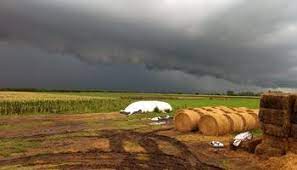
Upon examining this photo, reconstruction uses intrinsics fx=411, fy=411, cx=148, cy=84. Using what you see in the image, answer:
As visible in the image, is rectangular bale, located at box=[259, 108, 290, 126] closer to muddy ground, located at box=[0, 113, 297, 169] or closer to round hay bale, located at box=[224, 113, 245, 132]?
muddy ground, located at box=[0, 113, 297, 169]

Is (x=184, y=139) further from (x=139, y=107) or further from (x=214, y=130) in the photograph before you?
(x=139, y=107)

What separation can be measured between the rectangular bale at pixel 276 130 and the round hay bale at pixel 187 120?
797 cm

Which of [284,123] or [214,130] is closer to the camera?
[284,123]

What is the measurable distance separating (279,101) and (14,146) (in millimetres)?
12495

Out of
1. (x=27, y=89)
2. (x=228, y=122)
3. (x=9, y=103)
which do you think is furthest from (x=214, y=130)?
(x=27, y=89)

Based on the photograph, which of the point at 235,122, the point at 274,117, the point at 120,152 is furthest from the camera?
the point at 235,122

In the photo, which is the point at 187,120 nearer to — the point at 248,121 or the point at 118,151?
the point at 248,121

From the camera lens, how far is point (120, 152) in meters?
17.9

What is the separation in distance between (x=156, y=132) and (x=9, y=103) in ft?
85.3

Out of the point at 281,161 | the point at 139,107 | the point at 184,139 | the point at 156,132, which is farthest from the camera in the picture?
the point at 139,107

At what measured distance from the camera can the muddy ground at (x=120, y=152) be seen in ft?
50.3

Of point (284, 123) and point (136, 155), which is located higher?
point (284, 123)

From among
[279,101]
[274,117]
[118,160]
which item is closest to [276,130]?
[274,117]

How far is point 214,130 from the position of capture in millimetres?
23344
